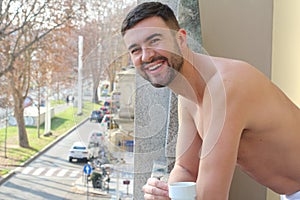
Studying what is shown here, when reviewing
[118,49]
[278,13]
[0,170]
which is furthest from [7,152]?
[278,13]

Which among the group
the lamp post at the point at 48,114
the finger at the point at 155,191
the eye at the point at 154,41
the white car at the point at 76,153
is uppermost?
the eye at the point at 154,41

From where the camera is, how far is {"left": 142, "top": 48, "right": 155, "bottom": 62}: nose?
2.48 ft

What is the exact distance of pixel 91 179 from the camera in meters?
1.82

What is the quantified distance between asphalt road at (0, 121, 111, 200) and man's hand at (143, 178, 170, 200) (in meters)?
0.91

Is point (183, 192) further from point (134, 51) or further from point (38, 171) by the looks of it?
point (38, 171)

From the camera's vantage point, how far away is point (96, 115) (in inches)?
39.3

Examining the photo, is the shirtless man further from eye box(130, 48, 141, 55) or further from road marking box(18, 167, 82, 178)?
road marking box(18, 167, 82, 178)

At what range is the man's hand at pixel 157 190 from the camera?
0.84 m

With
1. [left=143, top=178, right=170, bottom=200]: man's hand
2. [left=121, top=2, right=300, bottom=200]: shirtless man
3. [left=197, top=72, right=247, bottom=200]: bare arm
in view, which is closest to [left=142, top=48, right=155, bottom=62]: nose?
[left=121, top=2, right=300, bottom=200]: shirtless man

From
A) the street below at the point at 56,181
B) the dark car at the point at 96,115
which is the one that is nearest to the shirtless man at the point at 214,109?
the dark car at the point at 96,115

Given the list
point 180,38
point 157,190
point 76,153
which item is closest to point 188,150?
point 157,190

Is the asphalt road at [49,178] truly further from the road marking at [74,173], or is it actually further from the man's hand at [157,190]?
the man's hand at [157,190]

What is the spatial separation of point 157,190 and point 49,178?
1049 mm

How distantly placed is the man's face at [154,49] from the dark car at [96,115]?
0.23m
